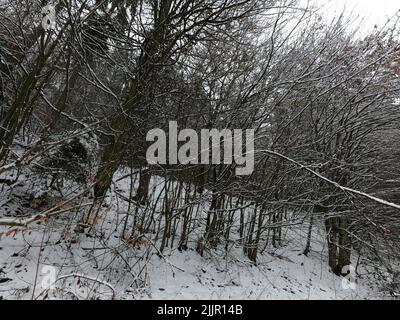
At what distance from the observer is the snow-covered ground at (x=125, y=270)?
3.84 meters

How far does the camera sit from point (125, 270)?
15.5 feet

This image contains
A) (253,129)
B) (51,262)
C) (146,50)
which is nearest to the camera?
(51,262)

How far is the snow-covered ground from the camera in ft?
12.6

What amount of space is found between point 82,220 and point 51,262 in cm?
109

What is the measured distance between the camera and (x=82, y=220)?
543 centimetres

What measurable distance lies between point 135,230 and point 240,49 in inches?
181

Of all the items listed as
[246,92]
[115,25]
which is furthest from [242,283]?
[115,25]

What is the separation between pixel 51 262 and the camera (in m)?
4.44

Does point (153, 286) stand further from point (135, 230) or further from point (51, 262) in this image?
point (51, 262)

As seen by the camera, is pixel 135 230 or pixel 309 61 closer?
pixel 135 230

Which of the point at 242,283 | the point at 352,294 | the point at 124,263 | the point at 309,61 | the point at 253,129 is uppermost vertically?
the point at 309,61

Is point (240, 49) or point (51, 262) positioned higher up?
point (240, 49)
